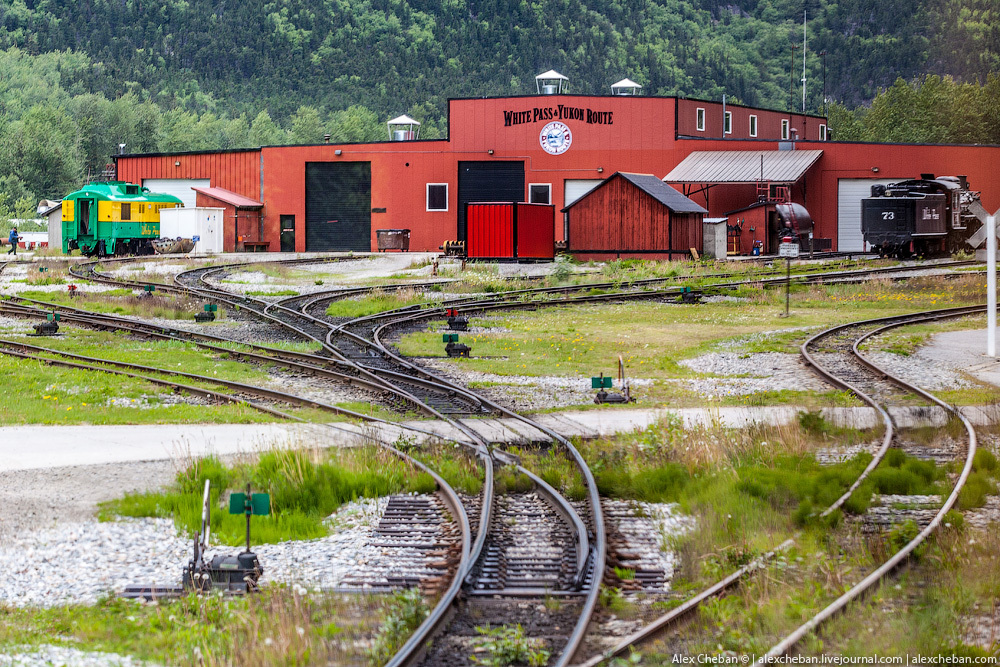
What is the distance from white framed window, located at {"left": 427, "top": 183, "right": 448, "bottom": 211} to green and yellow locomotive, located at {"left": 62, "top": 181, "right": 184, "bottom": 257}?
1362 centimetres

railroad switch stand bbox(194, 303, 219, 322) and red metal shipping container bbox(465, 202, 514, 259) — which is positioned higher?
red metal shipping container bbox(465, 202, 514, 259)

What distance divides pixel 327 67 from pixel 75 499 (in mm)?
189413

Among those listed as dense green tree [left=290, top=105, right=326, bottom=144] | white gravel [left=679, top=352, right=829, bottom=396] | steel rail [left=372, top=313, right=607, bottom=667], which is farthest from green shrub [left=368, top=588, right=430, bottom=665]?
dense green tree [left=290, top=105, right=326, bottom=144]

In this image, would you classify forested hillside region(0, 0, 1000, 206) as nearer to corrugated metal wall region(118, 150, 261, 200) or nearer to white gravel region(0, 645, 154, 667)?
corrugated metal wall region(118, 150, 261, 200)

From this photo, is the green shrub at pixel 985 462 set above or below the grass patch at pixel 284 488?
above

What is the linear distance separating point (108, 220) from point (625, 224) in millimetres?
23658

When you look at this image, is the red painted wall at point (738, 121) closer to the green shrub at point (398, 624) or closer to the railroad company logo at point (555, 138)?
the railroad company logo at point (555, 138)

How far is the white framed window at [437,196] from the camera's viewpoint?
59.2m

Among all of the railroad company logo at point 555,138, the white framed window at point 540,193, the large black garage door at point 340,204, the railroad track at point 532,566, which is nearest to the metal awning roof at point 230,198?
the large black garage door at point 340,204

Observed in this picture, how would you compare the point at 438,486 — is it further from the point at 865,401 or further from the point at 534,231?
the point at 534,231

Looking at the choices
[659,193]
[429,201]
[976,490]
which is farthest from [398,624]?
[429,201]

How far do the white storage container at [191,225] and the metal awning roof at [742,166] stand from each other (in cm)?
2260

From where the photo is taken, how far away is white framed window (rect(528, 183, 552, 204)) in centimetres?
5818

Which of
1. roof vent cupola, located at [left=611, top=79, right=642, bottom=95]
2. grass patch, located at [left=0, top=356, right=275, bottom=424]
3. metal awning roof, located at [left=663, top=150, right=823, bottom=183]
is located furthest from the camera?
roof vent cupola, located at [left=611, top=79, right=642, bottom=95]
